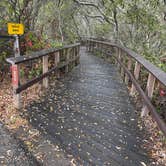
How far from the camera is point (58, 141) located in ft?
11.7

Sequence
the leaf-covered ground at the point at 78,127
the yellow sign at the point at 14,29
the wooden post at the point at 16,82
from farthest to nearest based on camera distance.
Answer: the yellow sign at the point at 14,29 < the wooden post at the point at 16,82 < the leaf-covered ground at the point at 78,127

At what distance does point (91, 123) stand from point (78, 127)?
32cm

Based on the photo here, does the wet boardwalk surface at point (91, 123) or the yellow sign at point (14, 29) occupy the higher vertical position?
the yellow sign at point (14, 29)

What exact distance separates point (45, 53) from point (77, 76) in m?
2.73

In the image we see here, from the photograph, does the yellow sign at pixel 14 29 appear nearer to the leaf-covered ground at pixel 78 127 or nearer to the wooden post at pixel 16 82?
the wooden post at pixel 16 82

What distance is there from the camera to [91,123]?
14.0ft

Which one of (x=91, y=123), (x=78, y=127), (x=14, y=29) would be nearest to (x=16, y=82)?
(x=14, y=29)

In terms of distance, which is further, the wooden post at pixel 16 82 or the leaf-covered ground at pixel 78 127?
the wooden post at pixel 16 82

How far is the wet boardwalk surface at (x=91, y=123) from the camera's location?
332 cm

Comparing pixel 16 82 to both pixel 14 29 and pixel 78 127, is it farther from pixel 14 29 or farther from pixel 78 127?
pixel 78 127

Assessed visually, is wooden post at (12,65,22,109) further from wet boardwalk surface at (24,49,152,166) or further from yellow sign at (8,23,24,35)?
yellow sign at (8,23,24,35)

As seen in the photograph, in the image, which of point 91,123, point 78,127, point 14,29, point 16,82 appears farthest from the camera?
point 14,29

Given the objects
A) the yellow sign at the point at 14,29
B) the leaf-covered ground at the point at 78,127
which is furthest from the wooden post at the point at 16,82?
the yellow sign at the point at 14,29

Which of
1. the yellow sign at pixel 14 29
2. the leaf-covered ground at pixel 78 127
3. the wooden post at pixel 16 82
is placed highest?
the yellow sign at pixel 14 29
